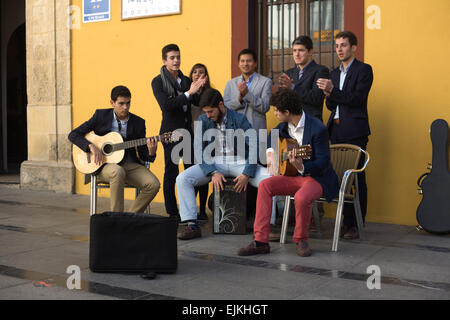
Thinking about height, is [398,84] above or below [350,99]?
above

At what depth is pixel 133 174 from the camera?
5555 millimetres

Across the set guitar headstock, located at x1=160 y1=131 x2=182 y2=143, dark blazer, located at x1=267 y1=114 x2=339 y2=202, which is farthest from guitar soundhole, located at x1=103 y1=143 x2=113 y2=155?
dark blazer, located at x1=267 y1=114 x2=339 y2=202

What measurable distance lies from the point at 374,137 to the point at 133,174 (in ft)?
8.53

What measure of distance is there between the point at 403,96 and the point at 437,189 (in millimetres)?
1099

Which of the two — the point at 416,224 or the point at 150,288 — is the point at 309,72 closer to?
the point at 416,224

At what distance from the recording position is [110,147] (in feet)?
18.2

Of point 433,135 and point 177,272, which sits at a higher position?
point 433,135

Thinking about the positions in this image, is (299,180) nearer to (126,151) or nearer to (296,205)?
(296,205)

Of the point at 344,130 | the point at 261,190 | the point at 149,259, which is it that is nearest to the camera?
the point at 149,259

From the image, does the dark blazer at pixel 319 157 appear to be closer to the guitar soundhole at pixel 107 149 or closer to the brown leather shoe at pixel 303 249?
the brown leather shoe at pixel 303 249

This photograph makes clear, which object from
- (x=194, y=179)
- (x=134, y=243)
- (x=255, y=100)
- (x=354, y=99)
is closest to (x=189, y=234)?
(x=194, y=179)

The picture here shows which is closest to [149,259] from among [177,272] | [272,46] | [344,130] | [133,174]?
[177,272]

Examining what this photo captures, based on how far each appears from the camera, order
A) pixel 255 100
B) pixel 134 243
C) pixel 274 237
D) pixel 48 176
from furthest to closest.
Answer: pixel 48 176
pixel 255 100
pixel 274 237
pixel 134 243
